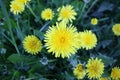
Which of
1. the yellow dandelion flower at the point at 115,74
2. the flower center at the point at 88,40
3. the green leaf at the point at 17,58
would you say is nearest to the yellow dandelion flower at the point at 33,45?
the green leaf at the point at 17,58

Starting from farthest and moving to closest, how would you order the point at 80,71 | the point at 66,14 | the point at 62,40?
the point at 66,14
the point at 80,71
the point at 62,40

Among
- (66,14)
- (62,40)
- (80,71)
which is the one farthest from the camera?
(66,14)

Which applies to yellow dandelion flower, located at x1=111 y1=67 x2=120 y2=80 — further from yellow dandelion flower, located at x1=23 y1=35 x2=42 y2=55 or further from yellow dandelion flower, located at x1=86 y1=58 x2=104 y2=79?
yellow dandelion flower, located at x1=23 y1=35 x2=42 y2=55

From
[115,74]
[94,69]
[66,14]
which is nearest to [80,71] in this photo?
[94,69]

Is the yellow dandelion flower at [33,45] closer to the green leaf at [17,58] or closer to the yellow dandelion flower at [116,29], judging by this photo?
the green leaf at [17,58]

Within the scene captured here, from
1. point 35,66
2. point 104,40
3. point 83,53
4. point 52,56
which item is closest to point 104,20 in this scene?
point 104,40

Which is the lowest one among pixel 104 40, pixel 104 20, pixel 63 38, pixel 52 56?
pixel 63 38

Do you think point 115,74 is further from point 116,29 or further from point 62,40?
point 62,40

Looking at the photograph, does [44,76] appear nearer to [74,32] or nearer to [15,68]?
[15,68]

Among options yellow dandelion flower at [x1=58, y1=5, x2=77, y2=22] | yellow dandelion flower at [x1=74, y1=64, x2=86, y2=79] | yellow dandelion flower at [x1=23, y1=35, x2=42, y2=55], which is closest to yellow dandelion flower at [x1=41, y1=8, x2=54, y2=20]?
yellow dandelion flower at [x1=58, y1=5, x2=77, y2=22]
